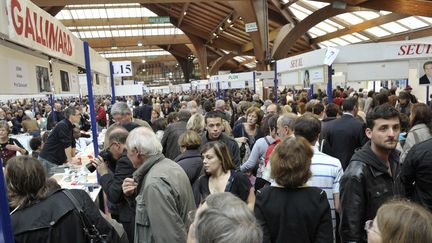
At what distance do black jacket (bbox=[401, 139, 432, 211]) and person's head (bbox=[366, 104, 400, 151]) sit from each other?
27 cm

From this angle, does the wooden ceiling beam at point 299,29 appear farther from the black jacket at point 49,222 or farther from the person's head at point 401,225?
the black jacket at point 49,222

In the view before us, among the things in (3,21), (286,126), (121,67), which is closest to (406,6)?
(121,67)

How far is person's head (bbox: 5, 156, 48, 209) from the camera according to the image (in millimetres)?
1995

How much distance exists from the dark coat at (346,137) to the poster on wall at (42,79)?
10.9 ft

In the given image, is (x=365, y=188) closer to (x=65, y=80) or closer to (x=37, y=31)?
(x=37, y=31)

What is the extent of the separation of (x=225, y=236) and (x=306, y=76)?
5860 millimetres

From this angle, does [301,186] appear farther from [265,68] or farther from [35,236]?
[265,68]

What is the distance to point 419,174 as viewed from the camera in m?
2.63

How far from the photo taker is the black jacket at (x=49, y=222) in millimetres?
1907

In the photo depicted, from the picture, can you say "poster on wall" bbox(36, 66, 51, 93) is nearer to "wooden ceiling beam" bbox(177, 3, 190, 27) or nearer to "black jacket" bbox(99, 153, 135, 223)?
"black jacket" bbox(99, 153, 135, 223)

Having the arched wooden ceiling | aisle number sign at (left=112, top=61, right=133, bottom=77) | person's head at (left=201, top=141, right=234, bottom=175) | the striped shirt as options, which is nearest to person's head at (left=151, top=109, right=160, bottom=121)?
aisle number sign at (left=112, top=61, right=133, bottom=77)

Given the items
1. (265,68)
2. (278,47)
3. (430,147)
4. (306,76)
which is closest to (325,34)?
(278,47)

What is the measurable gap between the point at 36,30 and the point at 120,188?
4.24 feet

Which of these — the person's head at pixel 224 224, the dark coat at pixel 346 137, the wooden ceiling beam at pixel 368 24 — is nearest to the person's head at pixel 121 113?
the dark coat at pixel 346 137
